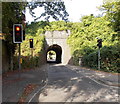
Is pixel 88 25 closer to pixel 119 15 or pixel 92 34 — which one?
pixel 92 34

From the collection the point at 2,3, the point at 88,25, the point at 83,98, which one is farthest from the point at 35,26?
the point at 83,98

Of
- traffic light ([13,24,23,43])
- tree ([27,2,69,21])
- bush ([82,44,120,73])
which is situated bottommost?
bush ([82,44,120,73])

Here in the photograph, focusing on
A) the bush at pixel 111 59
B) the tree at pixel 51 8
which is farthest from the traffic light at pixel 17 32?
the bush at pixel 111 59

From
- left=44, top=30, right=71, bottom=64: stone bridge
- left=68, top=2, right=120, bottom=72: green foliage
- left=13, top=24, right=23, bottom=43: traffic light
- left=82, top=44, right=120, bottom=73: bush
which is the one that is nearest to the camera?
left=13, top=24, right=23, bottom=43: traffic light

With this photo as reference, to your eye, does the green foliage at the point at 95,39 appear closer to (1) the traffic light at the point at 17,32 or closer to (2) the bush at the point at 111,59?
(2) the bush at the point at 111,59

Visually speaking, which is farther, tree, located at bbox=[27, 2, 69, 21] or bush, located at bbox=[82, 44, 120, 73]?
bush, located at bbox=[82, 44, 120, 73]

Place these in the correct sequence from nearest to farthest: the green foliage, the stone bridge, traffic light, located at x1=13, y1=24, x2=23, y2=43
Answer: traffic light, located at x1=13, y1=24, x2=23, y2=43
the green foliage
the stone bridge

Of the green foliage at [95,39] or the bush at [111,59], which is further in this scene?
the green foliage at [95,39]

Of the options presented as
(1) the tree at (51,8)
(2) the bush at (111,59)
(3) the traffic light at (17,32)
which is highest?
(1) the tree at (51,8)

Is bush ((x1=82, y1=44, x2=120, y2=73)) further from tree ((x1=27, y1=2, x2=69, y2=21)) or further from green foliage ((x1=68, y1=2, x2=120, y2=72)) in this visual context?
tree ((x1=27, y1=2, x2=69, y2=21))

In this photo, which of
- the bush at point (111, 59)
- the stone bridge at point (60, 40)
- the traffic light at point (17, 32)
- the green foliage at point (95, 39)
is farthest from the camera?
the stone bridge at point (60, 40)

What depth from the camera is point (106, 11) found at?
1861 cm

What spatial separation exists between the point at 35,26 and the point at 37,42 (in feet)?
21.4

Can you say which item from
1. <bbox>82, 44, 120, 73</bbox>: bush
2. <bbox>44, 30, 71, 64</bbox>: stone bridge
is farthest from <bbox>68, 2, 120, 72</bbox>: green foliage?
<bbox>44, 30, 71, 64</bbox>: stone bridge
